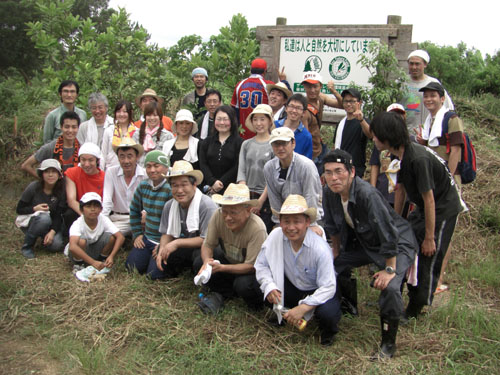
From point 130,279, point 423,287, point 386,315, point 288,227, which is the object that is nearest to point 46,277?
point 130,279

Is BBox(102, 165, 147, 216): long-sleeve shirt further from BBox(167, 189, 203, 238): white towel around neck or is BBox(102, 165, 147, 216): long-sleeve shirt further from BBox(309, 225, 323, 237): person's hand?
BBox(309, 225, 323, 237): person's hand

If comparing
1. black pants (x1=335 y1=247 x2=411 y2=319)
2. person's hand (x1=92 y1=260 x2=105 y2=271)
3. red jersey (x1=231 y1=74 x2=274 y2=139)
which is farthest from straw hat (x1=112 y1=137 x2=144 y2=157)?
black pants (x1=335 y1=247 x2=411 y2=319)

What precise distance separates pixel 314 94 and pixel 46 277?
353 centimetres

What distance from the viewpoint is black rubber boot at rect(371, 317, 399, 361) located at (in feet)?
10.4

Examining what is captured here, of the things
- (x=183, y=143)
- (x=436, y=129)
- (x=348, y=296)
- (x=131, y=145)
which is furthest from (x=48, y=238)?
(x=436, y=129)

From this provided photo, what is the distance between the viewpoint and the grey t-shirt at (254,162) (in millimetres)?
4555

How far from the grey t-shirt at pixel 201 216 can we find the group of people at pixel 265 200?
0.4 inches

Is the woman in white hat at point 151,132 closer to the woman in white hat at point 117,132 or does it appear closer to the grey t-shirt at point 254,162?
the woman in white hat at point 117,132

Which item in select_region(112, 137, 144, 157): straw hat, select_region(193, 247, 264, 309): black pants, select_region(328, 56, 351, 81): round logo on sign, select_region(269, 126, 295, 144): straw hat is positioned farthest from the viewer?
select_region(328, 56, 351, 81): round logo on sign

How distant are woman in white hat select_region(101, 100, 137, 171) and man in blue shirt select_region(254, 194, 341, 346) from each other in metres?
2.89

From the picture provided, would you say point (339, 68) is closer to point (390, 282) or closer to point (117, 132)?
point (117, 132)

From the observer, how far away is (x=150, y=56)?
7.44 m

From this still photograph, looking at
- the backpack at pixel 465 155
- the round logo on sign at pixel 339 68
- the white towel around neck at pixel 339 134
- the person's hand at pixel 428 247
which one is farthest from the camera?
the round logo on sign at pixel 339 68

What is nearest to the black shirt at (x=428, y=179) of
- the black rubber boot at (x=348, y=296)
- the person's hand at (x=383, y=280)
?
the person's hand at (x=383, y=280)
